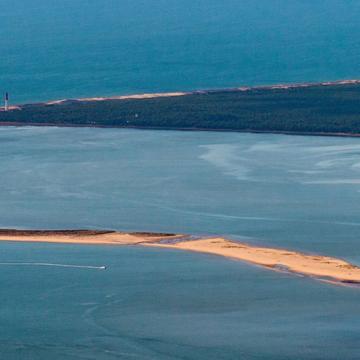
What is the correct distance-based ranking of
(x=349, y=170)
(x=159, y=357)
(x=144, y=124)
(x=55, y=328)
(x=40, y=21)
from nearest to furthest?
(x=159, y=357) < (x=55, y=328) < (x=349, y=170) < (x=144, y=124) < (x=40, y=21)

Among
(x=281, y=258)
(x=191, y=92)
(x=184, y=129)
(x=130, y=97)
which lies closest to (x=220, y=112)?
(x=184, y=129)

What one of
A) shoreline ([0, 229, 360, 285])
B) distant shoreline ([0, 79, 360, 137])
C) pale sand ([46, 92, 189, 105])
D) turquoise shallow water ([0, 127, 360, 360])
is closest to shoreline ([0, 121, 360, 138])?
distant shoreline ([0, 79, 360, 137])

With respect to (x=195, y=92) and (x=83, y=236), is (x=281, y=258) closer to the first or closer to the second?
(x=83, y=236)

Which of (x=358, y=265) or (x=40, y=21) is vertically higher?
(x=40, y=21)

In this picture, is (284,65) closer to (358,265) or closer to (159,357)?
(358,265)

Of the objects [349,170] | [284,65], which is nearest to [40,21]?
[284,65]

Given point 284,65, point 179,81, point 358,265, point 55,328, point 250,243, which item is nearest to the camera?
point 55,328

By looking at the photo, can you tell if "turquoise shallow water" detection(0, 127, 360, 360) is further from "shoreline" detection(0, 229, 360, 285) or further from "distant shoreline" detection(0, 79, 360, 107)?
"distant shoreline" detection(0, 79, 360, 107)
